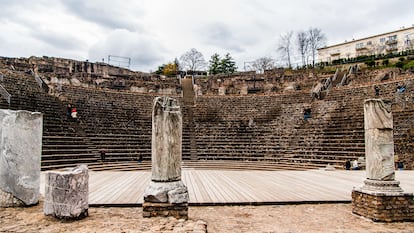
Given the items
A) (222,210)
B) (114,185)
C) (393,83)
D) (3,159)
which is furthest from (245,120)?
(3,159)

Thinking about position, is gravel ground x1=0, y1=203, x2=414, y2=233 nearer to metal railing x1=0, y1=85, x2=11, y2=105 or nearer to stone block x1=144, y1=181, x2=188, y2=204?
stone block x1=144, y1=181, x2=188, y2=204

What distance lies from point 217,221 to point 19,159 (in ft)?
13.3

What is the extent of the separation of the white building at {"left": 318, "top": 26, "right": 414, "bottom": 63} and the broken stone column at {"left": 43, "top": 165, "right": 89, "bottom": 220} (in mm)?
48827

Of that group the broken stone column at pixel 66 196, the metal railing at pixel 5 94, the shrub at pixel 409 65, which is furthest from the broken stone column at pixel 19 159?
the shrub at pixel 409 65

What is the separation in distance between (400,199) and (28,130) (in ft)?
23.7

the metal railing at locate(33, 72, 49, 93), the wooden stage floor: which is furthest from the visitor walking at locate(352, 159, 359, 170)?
the metal railing at locate(33, 72, 49, 93)

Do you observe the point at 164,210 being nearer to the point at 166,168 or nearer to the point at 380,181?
the point at 166,168

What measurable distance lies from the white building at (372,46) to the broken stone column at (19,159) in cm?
4855

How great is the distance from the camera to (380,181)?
5.00m

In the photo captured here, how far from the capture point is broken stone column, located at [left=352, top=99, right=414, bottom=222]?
4805 millimetres

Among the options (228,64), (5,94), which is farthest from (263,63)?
(5,94)

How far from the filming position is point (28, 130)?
5.58 m

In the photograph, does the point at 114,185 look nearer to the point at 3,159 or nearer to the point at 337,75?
the point at 3,159

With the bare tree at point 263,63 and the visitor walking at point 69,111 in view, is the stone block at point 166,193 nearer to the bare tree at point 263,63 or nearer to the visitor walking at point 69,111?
the visitor walking at point 69,111
